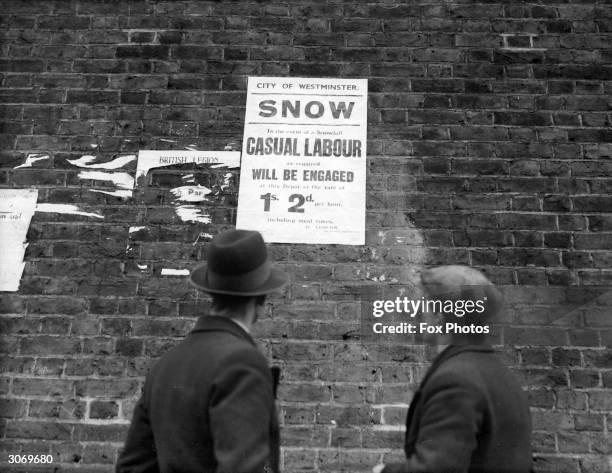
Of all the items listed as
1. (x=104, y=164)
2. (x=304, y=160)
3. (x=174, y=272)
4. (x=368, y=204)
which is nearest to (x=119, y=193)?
(x=104, y=164)

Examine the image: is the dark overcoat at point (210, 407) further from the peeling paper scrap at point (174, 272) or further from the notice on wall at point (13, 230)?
the notice on wall at point (13, 230)

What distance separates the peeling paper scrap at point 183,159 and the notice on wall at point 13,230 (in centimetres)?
63

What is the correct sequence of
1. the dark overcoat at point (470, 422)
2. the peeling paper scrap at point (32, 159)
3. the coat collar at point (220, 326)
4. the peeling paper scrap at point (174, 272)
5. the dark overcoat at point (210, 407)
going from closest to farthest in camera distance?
the dark overcoat at point (210, 407) < the dark overcoat at point (470, 422) < the coat collar at point (220, 326) < the peeling paper scrap at point (174, 272) < the peeling paper scrap at point (32, 159)

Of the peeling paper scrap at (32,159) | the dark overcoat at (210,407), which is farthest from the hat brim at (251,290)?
the peeling paper scrap at (32,159)

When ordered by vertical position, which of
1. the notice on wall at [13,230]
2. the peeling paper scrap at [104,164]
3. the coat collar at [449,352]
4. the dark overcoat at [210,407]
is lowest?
the dark overcoat at [210,407]

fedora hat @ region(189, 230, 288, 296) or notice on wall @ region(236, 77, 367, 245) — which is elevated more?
notice on wall @ region(236, 77, 367, 245)

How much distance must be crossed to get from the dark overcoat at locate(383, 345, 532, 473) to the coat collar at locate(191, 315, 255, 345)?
0.65 meters

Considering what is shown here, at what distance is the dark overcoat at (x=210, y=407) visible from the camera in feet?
6.29

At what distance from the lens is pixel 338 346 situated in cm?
334

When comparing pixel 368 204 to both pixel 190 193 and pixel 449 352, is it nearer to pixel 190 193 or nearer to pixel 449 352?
pixel 190 193

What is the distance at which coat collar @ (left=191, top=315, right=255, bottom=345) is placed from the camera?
2170mm

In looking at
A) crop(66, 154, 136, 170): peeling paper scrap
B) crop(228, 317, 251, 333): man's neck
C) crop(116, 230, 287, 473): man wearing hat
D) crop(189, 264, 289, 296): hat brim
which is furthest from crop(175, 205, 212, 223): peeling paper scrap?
crop(228, 317, 251, 333): man's neck

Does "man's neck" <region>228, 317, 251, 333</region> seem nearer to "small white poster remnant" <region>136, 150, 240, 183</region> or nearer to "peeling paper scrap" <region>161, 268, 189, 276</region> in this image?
"peeling paper scrap" <region>161, 268, 189, 276</region>

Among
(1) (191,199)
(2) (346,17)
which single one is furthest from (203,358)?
(2) (346,17)
